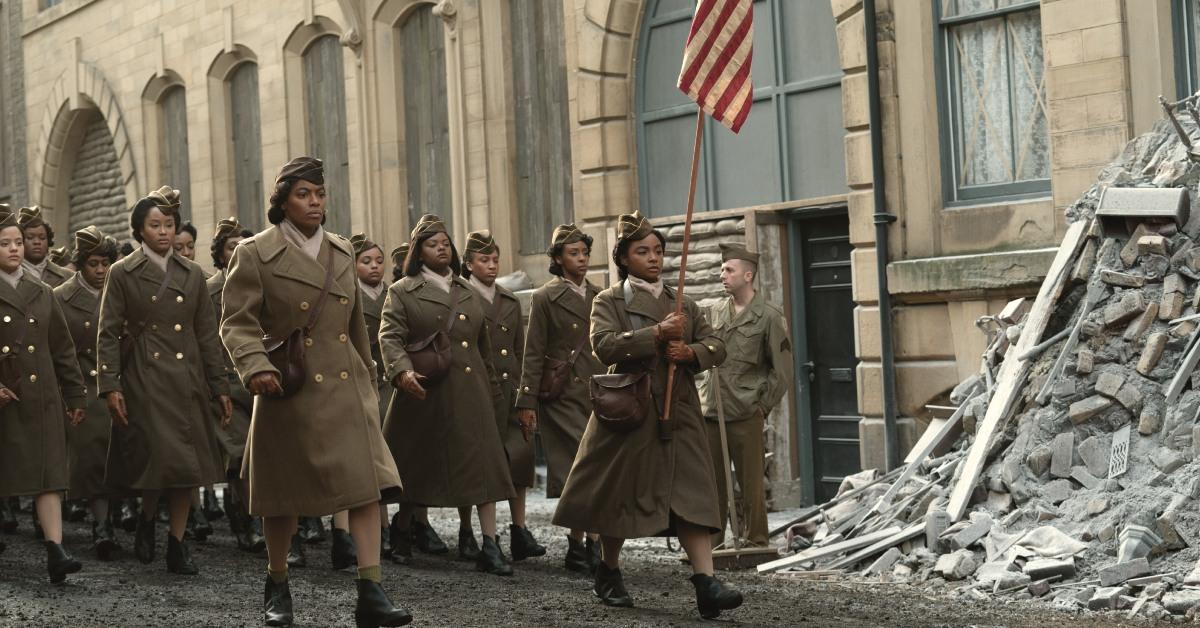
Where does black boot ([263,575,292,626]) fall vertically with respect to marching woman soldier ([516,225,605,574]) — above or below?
below

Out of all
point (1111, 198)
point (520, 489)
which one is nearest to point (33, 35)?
point (520, 489)

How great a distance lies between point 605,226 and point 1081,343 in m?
6.32

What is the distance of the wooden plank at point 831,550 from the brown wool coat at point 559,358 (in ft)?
4.26

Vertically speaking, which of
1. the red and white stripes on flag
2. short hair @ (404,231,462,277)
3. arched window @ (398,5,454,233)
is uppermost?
arched window @ (398,5,454,233)

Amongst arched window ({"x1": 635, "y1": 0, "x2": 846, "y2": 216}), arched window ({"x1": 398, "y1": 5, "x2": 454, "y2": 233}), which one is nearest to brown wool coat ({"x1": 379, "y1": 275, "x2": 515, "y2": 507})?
arched window ({"x1": 635, "y1": 0, "x2": 846, "y2": 216})

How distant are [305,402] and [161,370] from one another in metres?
2.90

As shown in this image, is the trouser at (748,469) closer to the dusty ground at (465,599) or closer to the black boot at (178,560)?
the dusty ground at (465,599)

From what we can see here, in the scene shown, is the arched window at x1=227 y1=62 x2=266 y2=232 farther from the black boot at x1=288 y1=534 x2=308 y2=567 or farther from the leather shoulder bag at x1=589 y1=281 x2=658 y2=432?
the leather shoulder bag at x1=589 y1=281 x2=658 y2=432

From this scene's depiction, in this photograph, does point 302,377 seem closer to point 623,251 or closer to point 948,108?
point 623,251

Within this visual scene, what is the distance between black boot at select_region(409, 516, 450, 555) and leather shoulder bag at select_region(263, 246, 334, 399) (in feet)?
12.3

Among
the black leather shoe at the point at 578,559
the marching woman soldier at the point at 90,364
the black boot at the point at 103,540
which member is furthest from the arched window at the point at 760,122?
the black boot at the point at 103,540

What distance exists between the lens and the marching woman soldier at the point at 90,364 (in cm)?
1080

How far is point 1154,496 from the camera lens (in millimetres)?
8641

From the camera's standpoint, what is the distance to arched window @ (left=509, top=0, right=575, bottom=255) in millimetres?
16734
